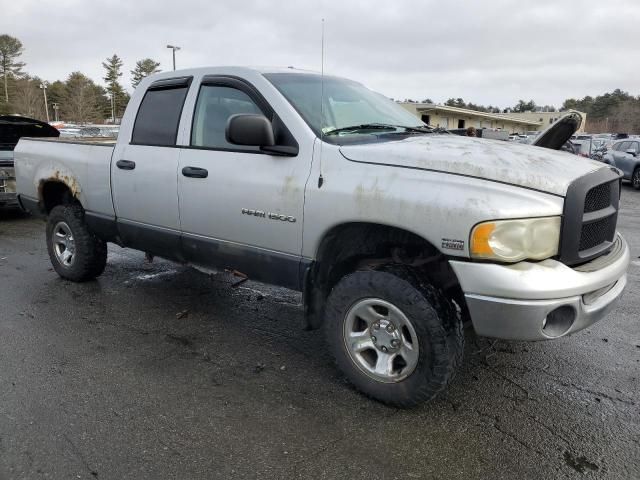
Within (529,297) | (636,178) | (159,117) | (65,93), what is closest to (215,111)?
(159,117)

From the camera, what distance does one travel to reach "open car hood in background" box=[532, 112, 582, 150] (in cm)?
396

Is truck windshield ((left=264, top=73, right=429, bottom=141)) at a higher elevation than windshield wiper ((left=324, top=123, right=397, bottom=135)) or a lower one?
higher

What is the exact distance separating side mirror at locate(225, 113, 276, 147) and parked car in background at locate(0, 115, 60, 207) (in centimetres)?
680

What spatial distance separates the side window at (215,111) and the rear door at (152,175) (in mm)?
213

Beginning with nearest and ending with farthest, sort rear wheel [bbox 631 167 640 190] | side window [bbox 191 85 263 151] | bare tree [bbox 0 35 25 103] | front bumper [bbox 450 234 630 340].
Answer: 1. front bumper [bbox 450 234 630 340]
2. side window [bbox 191 85 263 151]
3. rear wheel [bbox 631 167 640 190]
4. bare tree [bbox 0 35 25 103]

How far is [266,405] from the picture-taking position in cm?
311

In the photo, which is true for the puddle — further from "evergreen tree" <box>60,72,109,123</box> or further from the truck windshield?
"evergreen tree" <box>60,72,109,123</box>

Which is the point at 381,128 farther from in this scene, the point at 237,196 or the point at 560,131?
the point at 560,131

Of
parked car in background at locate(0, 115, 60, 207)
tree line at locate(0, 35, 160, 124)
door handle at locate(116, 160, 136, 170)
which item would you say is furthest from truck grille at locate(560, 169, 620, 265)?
tree line at locate(0, 35, 160, 124)

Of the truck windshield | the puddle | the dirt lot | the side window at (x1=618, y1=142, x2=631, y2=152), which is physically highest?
the truck windshield

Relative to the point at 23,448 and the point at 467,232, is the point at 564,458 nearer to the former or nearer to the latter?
the point at 467,232

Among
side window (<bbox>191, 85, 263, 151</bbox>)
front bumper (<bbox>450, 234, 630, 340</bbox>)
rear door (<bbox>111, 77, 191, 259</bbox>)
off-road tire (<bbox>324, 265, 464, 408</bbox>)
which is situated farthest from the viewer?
rear door (<bbox>111, 77, 191, 259</bbox>)

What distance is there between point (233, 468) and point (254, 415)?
474mm

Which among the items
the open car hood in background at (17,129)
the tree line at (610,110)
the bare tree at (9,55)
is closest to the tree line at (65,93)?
the bare tree at (9,55)
